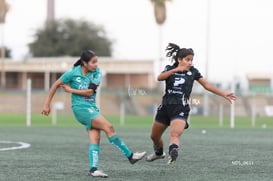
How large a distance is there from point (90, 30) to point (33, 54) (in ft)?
25.9

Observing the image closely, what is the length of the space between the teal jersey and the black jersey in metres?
1.28

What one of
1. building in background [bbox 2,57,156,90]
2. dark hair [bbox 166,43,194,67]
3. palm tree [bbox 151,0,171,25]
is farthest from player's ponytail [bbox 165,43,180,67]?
building in background [bbox 2,57,156,90]

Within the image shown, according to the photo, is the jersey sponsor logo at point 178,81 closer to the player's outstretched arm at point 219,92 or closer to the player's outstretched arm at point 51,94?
the player's outstretched arm at point 219,92

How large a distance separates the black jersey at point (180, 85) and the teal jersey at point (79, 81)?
4.20 ft

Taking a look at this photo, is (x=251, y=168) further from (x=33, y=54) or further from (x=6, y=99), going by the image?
(x=33, y=54)

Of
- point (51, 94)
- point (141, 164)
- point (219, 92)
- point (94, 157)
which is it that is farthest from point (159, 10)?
point (94, 157)

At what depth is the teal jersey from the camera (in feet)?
35.2

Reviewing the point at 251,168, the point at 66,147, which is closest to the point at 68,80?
the point at 251,168

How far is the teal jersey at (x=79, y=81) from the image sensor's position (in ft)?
35.2

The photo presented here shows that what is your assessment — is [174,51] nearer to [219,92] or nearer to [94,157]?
[219,92]

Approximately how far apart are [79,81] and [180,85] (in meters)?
1.64

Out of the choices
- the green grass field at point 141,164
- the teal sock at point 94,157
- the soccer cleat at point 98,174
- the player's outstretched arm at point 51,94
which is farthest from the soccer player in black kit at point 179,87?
the player's outstretched arm at point 51,94

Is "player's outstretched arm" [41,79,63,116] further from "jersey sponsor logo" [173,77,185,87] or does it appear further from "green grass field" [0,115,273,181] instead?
"jersey sponsor logo" [173,77,185,87]

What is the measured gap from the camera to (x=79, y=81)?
10734 millimetres
